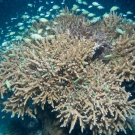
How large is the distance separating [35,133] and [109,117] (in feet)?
13.9

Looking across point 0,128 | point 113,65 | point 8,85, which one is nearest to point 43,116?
point 8,85

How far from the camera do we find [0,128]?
10461 mm

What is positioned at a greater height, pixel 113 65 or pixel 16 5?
pixel 16 5

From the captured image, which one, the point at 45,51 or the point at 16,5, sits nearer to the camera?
the point at 45,51

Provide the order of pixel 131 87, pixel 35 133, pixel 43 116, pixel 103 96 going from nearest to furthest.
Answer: pixel 103 96, pixel 131 87, pixel 43 116, pixel 35 133

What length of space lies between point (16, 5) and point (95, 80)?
62.9 feet

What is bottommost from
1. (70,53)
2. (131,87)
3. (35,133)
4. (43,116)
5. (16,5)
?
(35,133)

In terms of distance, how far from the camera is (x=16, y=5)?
64.4 feet

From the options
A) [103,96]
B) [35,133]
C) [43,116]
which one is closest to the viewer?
[103,96]

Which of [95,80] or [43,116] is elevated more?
[95,80]

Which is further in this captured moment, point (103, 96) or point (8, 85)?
point (8, 85)

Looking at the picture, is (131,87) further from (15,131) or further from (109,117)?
(15,131)

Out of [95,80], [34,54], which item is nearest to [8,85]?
[34,54]

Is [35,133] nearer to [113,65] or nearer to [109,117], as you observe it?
[109,117]
